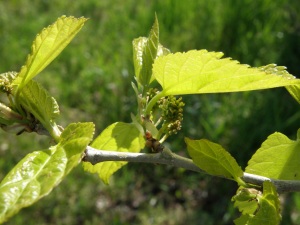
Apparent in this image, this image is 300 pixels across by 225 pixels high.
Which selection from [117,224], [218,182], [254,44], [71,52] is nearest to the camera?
[117,224]

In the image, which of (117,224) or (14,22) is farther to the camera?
(14,22)

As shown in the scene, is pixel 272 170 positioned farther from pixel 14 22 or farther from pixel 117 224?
pixel 14 22

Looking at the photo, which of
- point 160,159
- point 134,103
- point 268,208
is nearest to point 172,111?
point 160,159

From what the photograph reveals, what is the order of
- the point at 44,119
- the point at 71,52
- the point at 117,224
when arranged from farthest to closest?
1. the point at 71,52
2. the point at 117,224
3. the point at 44,119

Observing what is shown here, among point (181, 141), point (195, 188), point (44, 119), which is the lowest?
point (195, 188)

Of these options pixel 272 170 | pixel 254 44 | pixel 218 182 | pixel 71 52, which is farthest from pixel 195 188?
pixel 272 170

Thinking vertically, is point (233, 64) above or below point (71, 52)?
above

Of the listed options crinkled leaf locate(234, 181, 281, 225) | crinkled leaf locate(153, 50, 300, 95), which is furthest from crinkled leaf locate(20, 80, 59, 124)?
crinkled leaf locate(234, 181, 281, 225)
